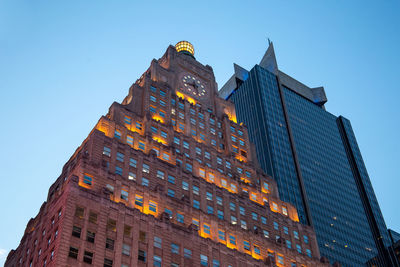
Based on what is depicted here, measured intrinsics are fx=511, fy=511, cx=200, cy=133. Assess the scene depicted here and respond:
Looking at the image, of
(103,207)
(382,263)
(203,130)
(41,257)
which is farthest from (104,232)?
(382,263)

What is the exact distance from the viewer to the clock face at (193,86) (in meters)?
117

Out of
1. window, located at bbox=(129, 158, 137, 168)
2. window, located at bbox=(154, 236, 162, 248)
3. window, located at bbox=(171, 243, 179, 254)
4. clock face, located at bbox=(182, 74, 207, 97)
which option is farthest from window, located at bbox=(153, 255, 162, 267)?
clock face, located at bbox=(182, 74, 207, 97)

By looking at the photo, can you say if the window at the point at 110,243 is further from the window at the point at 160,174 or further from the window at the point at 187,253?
the window at the point at 160,174

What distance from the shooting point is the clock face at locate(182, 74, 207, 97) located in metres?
117

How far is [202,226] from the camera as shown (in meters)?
82.9

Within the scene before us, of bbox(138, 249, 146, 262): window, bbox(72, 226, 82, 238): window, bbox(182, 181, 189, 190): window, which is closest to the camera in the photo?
bbox(72, 226, 82, 238): window

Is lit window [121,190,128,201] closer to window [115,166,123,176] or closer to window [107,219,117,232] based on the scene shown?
window [115,166,123,176]

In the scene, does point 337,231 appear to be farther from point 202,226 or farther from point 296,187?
point 202,226

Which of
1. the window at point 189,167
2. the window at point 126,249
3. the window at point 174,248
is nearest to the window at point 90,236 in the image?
the window at point 126,249

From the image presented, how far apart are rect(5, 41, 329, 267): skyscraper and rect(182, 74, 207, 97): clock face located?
0.30 m

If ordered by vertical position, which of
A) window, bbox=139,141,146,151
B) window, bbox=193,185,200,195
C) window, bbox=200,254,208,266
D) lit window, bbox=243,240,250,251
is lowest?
window, bbox=200,254,208,266

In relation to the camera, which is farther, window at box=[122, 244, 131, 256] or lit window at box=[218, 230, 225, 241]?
lit window at box=[218, 230, 225, 241]

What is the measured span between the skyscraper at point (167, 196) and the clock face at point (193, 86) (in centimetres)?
30

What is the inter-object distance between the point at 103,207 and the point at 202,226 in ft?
60.8
